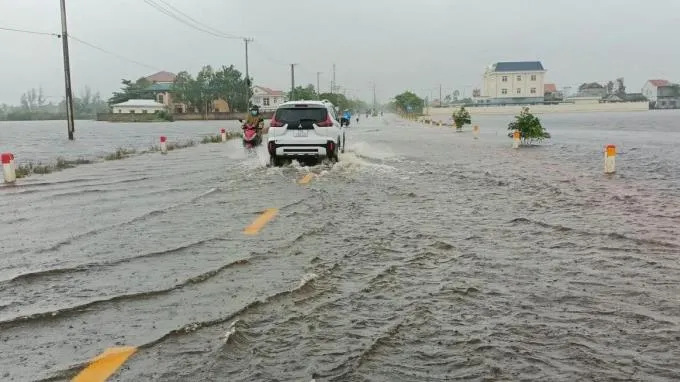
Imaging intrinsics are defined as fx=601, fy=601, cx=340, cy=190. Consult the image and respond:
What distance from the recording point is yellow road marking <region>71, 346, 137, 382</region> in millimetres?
3643

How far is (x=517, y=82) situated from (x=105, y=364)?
150 meters

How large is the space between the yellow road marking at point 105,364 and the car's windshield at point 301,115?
12681mm

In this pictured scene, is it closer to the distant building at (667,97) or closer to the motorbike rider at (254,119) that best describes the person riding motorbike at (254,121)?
the motorbike rider at (254,119)

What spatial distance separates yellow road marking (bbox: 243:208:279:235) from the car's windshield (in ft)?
21.4

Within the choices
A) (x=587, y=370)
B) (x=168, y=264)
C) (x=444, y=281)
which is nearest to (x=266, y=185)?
(x=168, y=264)

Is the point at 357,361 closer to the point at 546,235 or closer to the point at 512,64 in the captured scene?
the point at 546,235

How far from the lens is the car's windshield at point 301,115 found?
16.4 metres

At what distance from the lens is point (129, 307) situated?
5051 mm

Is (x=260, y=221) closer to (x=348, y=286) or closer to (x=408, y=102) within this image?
(x=348, y=286)

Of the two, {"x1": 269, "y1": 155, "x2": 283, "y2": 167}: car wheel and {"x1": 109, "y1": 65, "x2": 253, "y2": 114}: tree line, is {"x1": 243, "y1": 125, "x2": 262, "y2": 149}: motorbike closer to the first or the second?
{"x1": 269, "y1": 155, "x2": 283, "y2": 167}: car wheel

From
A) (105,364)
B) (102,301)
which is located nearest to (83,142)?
(102,301)

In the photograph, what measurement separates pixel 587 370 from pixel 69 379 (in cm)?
320

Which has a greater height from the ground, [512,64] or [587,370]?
[512,64]

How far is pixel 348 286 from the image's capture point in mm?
5633
